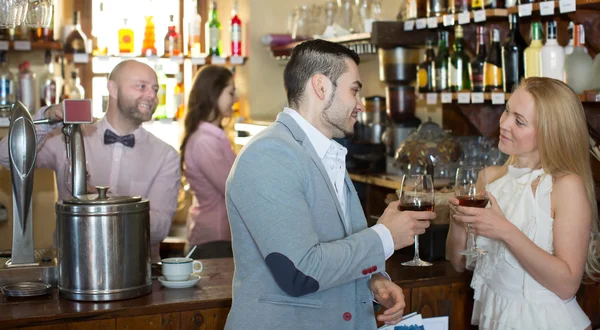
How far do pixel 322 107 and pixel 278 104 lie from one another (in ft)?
13.0

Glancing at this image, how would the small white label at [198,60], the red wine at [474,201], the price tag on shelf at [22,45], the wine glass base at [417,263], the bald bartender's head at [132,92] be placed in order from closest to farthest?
the red wine at [474,201]
the wine glass base at [417,263]
the bald bartender's head at [132,92]
the price tag on shelf at [22,45]
the small white label at [198,60]

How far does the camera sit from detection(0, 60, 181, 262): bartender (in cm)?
358

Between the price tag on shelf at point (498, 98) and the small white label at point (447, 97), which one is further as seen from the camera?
the small white label at point (447, 97)

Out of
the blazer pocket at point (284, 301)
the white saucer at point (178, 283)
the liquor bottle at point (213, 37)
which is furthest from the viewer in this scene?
the liquor bottle at point (213, 37)

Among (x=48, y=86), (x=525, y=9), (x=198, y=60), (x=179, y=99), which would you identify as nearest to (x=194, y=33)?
(x=198, y=60)

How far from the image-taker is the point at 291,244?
1889 mm

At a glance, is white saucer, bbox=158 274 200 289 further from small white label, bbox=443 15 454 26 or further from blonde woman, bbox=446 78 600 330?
small white label, bbox=443 15 454 26

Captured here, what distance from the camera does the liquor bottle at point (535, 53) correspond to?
3439 millimetres

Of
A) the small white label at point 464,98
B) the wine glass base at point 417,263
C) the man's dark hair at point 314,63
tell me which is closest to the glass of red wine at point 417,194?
the man's dark hair at point 314,63

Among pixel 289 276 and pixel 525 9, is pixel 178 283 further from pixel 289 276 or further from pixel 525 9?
pixel 525 9

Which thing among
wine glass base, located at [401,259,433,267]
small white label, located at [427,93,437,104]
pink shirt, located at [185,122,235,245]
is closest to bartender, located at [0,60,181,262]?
pink shirt, located at [185,122,235,245]

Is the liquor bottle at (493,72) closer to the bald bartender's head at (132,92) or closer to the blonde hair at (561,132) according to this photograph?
the blonde hair at (561,132)

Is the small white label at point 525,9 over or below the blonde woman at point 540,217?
over

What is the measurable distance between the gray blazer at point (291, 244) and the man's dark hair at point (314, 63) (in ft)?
0.31
